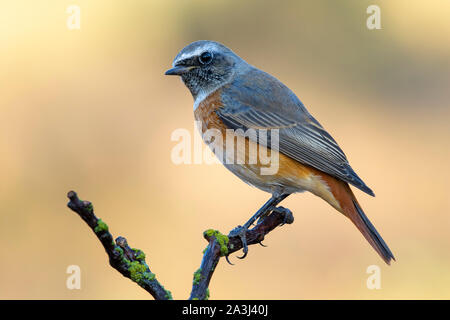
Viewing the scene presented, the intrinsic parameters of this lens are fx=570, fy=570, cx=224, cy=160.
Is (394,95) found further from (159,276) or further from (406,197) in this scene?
(159,276)

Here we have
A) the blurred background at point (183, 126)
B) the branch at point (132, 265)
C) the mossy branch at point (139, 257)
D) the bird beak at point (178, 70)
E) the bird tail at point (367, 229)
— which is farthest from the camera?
the blurred background at point (183, 126)

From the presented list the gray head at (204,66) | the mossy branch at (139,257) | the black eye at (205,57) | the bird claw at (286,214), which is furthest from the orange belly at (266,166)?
the mossy branch at (139,257)

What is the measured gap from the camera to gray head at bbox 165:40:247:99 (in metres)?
4.61

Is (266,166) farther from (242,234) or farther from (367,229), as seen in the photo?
(367,229)

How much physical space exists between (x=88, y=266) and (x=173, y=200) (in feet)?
4.58

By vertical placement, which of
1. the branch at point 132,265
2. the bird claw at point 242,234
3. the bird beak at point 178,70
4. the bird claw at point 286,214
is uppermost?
the bird beak at point 178,70

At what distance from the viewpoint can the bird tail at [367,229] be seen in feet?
13.5

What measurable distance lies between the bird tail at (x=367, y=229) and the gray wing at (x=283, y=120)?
194mm

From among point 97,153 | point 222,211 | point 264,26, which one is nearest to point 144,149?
point 97,153

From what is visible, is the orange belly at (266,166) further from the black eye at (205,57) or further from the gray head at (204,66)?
the black eye at (205,57)

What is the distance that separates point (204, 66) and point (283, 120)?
798 millimetres

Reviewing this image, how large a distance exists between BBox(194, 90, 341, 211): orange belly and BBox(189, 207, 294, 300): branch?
22cm

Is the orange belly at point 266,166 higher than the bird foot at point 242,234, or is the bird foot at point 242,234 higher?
the orange belly at point 266,166

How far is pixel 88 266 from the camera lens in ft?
21.6
